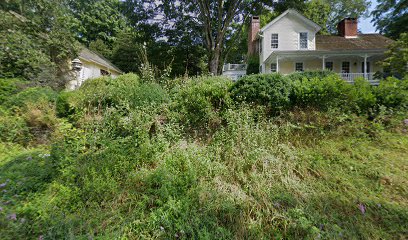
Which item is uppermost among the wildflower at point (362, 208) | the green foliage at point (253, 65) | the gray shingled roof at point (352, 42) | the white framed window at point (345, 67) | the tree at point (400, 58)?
the gray shingled roof at point (352, 42)

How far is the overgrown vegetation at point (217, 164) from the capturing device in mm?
2580

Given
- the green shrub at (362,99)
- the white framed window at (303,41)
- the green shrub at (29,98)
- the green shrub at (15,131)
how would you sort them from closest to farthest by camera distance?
1. the green shrub at (362,99)
2. the green shrub at (15,131)
3. the green shrub at (29,98)
4. the white framed window at (303,41)

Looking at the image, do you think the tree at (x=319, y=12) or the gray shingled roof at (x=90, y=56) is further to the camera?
the tree at (x=319, y=12)

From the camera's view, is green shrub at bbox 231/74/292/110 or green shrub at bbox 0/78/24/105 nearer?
green shrub at bbox 231/74/292/110

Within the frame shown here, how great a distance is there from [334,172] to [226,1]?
16.4 meters

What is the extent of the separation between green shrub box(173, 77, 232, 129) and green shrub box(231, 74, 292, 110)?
331 millimetres

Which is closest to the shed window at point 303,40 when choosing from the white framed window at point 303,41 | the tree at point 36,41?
the white framed window at point 303,41

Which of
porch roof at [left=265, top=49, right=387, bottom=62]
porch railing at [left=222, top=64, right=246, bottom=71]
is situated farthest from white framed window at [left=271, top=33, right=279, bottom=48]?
porch railing at [left=222, top=64, right=246, bottom=71]

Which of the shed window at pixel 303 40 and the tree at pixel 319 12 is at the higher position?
the tree at pixel 319 12

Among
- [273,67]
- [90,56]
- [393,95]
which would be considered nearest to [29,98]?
[393,95]

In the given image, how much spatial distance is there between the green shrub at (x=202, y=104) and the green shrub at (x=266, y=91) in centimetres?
33

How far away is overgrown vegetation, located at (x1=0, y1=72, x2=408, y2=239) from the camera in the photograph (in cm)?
258

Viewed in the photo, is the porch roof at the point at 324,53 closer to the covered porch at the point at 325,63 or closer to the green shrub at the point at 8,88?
the covered porch at the point at 325,63

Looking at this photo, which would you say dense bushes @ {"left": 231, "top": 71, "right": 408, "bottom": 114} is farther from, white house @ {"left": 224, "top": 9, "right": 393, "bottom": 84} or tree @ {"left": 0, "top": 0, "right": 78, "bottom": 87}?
white house @ {"left": 224, "top": 9, "right": 393, "bottom": 84}
